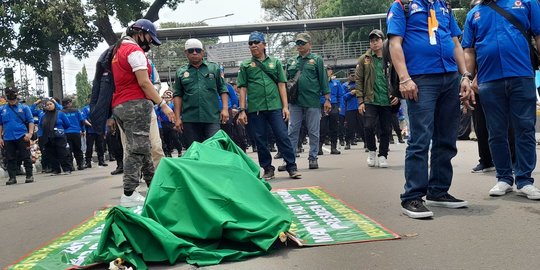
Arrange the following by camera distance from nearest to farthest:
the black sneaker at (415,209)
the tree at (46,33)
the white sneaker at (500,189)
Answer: the black sneaker at (415,209) < the white sneaker at (500,189) < the tree at (46,33)

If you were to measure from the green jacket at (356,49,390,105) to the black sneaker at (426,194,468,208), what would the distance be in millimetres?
3799

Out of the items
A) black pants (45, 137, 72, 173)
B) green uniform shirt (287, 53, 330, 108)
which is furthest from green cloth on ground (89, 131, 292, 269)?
black pants (45, 137, 72, 173)

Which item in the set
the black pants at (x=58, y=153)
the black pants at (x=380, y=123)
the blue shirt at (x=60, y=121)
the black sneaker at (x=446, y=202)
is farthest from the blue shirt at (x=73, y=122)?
the black sneaker at (x=446, y=202)

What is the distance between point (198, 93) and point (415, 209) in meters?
3.57

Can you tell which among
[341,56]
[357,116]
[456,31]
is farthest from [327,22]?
[456,31]

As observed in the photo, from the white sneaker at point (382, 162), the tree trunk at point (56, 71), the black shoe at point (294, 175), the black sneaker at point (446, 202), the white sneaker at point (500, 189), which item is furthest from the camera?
the tree trunk at point (56, 71)

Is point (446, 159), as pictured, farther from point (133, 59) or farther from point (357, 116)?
point (357, 116)

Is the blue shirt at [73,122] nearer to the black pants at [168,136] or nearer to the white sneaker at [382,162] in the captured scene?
the black pants at [168,136]

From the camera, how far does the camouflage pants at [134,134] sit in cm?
591

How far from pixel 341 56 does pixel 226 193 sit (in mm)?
38032

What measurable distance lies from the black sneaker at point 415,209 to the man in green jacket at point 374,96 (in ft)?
13.5

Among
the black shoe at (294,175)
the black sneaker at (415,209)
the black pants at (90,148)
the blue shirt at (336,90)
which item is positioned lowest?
the black pants at (90,148)

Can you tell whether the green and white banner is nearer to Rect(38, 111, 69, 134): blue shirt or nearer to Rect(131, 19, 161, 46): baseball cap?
Rect(131, 19, 161, 46): baseball cap

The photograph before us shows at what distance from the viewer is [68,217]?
19.4 feet
